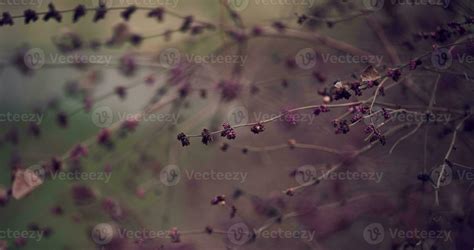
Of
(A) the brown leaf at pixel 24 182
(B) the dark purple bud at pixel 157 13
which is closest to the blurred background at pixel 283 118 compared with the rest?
(A) the brown leaf at pixel 24 182

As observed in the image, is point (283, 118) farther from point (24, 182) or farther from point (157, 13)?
point (24, 182)

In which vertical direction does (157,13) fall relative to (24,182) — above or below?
above

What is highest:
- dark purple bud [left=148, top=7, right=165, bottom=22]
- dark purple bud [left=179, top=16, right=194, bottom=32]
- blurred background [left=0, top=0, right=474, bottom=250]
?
dark purple bud [left=148, top=7, right=165, bottom=22]

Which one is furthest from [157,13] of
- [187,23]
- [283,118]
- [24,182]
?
[24,182]

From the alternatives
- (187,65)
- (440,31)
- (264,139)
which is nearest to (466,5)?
(440,31)

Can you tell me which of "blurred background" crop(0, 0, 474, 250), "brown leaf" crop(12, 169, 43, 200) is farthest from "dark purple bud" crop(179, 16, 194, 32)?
"brown leaf" crop(12, 169, 43, 200)

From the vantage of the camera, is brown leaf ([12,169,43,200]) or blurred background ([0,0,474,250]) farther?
blurred background ([0,0,474,250])

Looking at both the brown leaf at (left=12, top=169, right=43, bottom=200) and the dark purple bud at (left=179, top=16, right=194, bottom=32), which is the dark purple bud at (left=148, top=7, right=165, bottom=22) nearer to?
the dark purple bud at (left=179, top=16, right=194, bottom=32)

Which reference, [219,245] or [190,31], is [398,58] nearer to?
[190,31]
